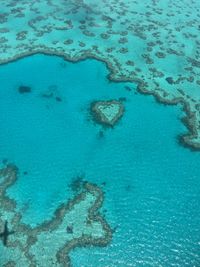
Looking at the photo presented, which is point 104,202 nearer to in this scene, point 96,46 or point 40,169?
point 40,169

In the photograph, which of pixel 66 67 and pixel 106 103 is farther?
pixel 66 67

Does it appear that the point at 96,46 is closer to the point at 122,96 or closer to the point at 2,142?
the point at 122,96

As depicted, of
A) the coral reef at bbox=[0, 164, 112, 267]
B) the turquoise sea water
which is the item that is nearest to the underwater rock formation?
the turquoise sea water

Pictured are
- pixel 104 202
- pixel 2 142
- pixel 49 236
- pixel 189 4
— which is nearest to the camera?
pixel 49 236

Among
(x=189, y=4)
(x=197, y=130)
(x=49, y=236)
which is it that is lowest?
(x=49, y=236)

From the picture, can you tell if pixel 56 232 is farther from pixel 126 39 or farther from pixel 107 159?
pixel 126 39

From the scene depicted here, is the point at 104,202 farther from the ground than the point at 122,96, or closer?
closer

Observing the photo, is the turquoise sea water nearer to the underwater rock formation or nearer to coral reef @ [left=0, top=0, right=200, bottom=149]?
the underwater rock formation

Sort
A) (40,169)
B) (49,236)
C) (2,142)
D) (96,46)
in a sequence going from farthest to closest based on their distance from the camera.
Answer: (96,46), (2,142), (40,169), (49,236)

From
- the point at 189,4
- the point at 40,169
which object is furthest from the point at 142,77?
the point at 189,4
